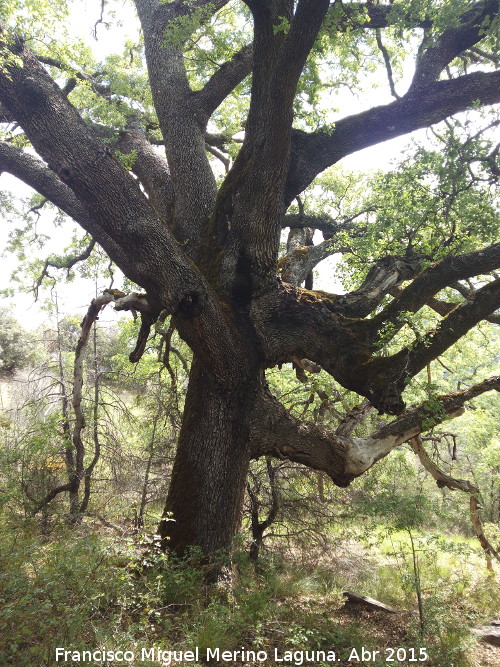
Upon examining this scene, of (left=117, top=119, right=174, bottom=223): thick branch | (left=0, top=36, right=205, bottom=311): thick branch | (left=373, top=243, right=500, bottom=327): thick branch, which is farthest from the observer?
(left=117, top=119, right=174, bottom=223): thick branch

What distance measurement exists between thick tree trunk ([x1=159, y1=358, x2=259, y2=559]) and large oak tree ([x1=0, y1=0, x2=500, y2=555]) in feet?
0.05

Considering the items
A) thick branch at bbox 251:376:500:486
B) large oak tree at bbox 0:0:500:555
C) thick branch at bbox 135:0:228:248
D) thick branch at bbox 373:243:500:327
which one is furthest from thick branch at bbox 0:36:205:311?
thick branch at bbox 373:243:500:327

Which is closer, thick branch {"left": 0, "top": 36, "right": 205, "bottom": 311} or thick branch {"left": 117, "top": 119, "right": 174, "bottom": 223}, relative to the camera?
thick branch {"left": 0, "top": 36, "right": 205, "bottom": 311}

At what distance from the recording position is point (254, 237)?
460 centimetres

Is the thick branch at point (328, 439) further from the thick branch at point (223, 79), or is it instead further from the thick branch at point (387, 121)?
the thick branch at point (223, 79)

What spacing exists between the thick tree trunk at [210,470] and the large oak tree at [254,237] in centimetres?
2

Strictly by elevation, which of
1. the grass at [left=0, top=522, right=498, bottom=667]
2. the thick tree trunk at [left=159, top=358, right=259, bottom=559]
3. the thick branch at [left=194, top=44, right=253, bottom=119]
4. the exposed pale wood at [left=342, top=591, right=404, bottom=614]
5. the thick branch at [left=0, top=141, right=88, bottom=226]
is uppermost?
the thick branch at [left=194, top=44, right=253, bottom=119]

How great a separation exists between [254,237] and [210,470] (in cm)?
265

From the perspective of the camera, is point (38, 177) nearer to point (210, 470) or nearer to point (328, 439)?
point (210, 470)

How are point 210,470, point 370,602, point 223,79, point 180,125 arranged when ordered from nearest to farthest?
point 210,470, point 370,602, point 180,125, point 223,79

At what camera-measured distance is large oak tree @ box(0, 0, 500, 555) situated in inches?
156

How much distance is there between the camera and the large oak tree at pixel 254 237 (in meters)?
3.97

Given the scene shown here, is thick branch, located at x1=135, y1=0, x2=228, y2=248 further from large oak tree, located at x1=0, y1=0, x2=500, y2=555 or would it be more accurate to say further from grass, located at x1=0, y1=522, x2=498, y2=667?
grass, located at x1=0, y1=522, x2=498, y2=667

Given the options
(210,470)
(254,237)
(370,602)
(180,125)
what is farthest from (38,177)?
(370,602)
